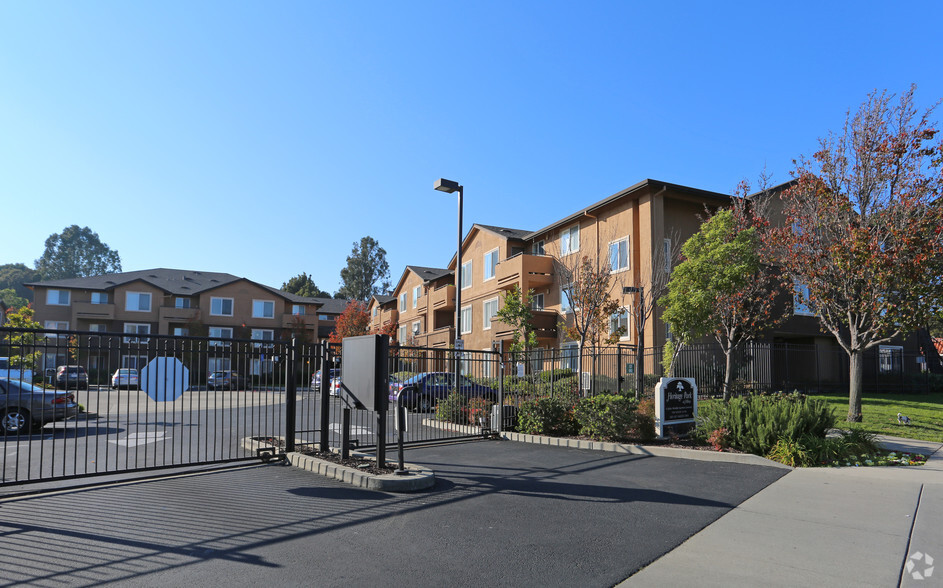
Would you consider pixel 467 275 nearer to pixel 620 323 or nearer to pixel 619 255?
pixel 619 255

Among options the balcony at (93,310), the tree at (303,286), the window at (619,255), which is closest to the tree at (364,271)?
the tree at (303,286)

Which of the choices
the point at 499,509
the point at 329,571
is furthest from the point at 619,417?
the point at 329,571

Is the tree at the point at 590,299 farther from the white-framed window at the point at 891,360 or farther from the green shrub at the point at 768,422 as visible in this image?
the white-framed window at the point at 891,360

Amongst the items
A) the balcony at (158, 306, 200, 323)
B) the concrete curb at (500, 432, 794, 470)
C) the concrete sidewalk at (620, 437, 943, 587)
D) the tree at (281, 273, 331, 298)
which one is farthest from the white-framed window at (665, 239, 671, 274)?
the tree at (281, 273, 331, 298)

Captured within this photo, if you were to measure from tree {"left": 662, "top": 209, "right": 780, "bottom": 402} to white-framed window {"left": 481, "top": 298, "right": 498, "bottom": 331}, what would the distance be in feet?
50.4

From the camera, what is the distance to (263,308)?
192 ft

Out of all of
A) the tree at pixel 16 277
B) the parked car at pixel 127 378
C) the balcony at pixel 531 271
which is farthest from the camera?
the tree at pixel 16 277

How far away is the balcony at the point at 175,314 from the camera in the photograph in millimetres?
54781

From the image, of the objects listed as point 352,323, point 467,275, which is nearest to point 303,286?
point 352,323

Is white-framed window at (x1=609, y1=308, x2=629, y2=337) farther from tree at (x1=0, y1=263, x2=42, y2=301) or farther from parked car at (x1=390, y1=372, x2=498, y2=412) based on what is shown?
tree at (x1=0, y1=263, x2=42, y2=301)

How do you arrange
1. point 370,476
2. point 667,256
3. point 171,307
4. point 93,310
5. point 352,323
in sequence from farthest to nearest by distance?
point 352,323 < point 171,307 < point 93,310 < point 667,256 < point 370,476

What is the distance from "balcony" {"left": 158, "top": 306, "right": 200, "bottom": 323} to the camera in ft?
180

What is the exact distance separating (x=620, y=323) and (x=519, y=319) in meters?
5.06

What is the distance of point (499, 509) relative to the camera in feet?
22.6
